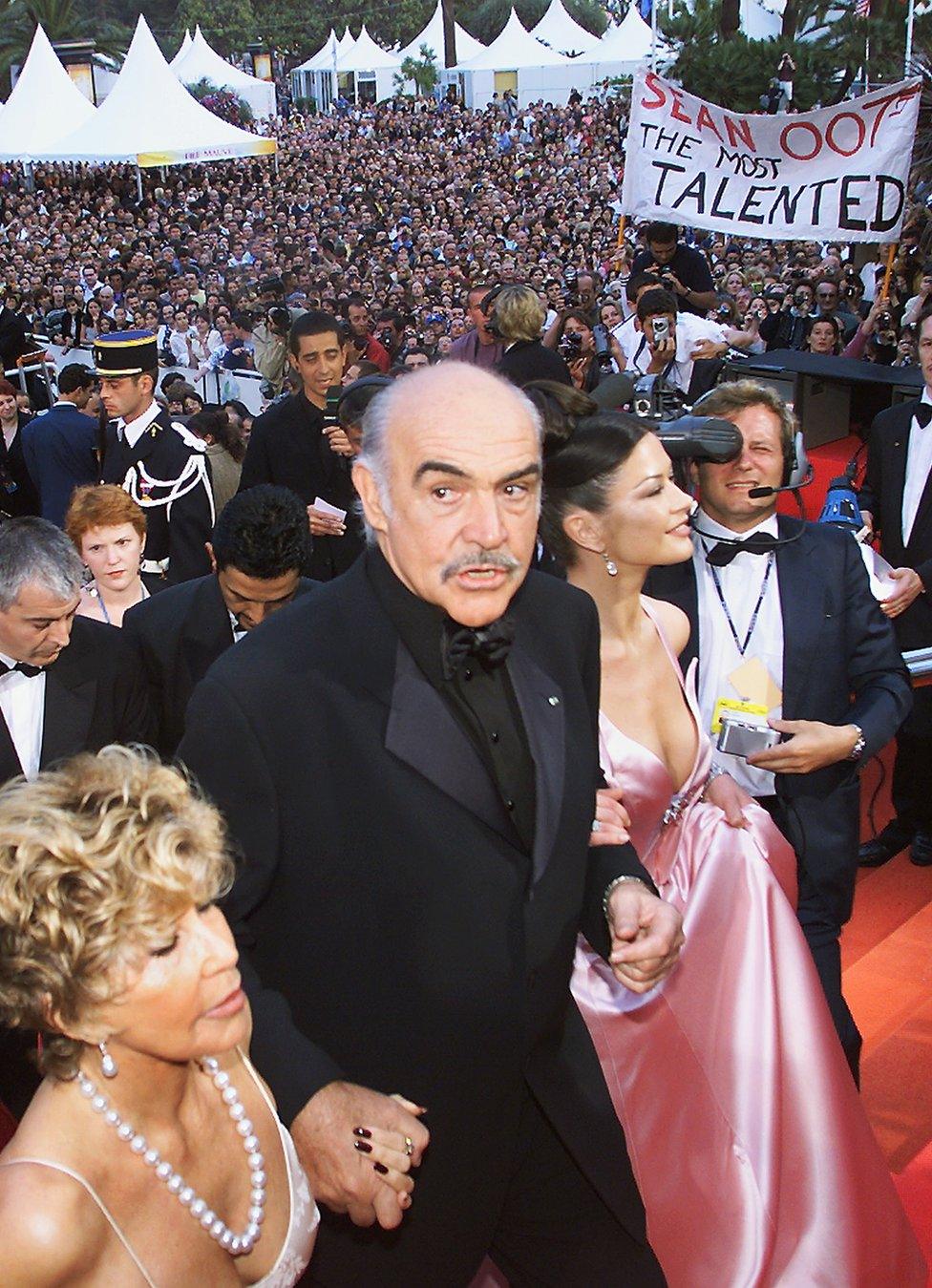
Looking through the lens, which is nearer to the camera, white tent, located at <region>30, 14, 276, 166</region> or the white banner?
the white banner

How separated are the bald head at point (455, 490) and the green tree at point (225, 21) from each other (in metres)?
77.6

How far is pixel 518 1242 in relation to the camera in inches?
92.8

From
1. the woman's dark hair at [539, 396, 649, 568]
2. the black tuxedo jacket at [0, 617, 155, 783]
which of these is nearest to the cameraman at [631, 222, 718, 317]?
the woman's dark hair at [539, 396, 649, 568]

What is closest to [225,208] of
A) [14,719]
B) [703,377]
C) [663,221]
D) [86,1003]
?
[663,221]

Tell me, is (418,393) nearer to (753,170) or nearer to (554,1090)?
(554,1090)

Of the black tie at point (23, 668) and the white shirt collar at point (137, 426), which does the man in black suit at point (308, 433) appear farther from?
the black tie at point (23, 668)

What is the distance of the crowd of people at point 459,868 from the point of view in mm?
1714

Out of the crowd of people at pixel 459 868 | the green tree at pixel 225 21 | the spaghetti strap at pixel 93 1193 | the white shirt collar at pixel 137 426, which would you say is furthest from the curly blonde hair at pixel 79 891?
the green tree at pixel 225 21

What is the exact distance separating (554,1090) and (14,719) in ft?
5.74

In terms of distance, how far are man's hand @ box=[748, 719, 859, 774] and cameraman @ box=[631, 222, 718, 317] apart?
229 inches

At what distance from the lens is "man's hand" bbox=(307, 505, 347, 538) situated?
17.3ft

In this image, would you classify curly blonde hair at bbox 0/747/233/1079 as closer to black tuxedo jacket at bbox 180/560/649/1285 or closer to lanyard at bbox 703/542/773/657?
black tuxedo jacket at bbox 180/560/649/1285

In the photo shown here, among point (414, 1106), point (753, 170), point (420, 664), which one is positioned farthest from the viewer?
point (753, 170)

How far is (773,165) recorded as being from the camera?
8.23m
